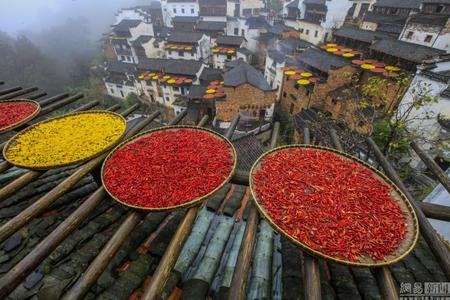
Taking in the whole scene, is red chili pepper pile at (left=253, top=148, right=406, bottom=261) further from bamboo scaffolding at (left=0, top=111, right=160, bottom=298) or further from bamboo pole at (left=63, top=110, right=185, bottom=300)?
bamboo scaffolding at (left=0, top=111, right=160, bottom=298)

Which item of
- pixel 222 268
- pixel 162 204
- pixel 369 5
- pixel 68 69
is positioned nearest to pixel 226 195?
pixel 222 268

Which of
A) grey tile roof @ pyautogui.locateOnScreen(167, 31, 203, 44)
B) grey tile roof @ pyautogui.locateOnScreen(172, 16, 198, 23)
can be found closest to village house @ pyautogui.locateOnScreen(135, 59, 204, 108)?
grey tile roof @ pyautogui.locateOnScreen(167, 31, 203, 44)

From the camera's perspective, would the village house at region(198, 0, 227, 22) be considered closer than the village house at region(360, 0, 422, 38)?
No

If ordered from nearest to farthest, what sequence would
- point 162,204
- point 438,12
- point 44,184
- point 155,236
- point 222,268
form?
point 162,204
point 222,268
point 155,236
point 44,184
point 438,12

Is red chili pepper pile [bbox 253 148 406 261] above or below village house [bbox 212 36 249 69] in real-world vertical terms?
above

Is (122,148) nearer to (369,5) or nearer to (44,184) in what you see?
(44,184)

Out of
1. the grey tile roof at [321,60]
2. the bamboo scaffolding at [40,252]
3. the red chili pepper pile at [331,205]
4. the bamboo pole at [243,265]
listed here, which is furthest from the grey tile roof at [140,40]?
the bamboo pole at [243,265]

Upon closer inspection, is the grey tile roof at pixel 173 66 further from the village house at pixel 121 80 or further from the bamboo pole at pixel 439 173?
the bamboo pole at pixel 439 173
